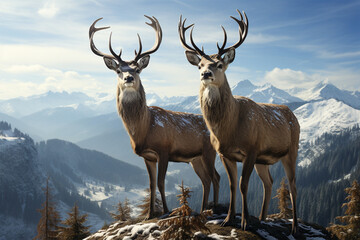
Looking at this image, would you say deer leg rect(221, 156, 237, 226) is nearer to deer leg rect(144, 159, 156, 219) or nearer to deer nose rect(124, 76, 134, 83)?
deer leg rect(144, 159, 156, 219)

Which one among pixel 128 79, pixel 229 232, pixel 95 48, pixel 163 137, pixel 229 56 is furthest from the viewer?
pixel 95 48

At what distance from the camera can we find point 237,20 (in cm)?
1123

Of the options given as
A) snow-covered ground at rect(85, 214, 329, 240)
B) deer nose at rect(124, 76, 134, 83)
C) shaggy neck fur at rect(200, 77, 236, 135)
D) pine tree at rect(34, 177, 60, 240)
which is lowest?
pine tree at rect(34, 177, 60, 240)

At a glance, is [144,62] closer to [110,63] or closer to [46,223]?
[110,63]

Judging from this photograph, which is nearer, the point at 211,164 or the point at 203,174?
the point at 211,164

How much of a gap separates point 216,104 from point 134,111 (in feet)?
11.9

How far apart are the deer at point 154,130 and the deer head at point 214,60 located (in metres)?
2.51

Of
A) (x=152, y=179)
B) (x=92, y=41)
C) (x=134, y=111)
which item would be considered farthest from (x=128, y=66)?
(x=152, y=179)

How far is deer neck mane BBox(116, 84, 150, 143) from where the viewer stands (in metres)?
12.4

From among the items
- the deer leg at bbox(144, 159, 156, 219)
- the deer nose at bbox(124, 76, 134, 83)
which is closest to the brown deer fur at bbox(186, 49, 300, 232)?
the deer nose at bbox(124, 76, 134, 83)

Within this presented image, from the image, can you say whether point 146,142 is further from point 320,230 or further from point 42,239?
point 42,239

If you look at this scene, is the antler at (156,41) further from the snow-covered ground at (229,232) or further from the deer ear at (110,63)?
the snow-covered ground at (229,232)

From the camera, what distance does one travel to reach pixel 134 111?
41.0 feet

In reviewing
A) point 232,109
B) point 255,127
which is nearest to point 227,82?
point 232,109
